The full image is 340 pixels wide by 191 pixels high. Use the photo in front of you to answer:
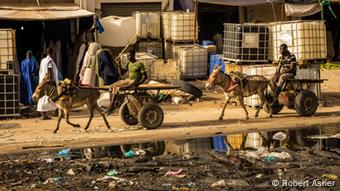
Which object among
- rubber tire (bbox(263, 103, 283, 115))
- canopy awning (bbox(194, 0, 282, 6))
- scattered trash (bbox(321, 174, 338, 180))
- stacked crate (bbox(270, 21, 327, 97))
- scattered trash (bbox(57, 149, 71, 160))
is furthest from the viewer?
canopy awning (bbox(194, 0, 282, 6))

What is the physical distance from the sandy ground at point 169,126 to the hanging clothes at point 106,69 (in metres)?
0.92

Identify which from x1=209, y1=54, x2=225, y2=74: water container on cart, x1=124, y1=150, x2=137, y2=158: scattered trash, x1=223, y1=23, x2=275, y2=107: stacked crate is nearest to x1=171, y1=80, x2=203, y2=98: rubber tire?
x1=223, y1=23, x2=275, y2=107: stacked crate

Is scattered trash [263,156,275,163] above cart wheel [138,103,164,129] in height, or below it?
below

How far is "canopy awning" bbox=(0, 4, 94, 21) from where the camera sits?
20.4 m

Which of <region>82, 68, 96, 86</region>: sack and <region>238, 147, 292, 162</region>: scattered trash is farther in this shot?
<region>82, 68, 96, 86</region>: sack

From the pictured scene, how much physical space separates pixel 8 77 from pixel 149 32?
23.9ft

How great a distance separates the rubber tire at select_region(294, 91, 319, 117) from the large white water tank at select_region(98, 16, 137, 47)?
7531 mm

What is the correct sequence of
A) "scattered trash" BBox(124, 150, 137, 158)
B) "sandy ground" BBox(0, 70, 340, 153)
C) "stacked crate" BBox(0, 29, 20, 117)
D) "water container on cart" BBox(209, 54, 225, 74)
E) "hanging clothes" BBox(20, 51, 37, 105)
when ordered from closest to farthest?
1. "scattered trash" BBox(124, 150, 137, 158)
2. "sandy ground" BBox(0, 70, 340, 153)
3. "stacked crate" BBox(0, 29, 20, 117)
4. "hanging clothes" BBox(20, 51, 37, 105)
5. "water container on cart" BBox(209, 54, 225, 74)

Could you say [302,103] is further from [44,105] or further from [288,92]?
[44,105]

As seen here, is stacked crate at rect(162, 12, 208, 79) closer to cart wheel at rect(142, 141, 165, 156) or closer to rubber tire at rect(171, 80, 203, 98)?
rubber tire at rect(171, 80, 203, 98)

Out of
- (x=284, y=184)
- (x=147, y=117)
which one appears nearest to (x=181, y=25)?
(x=147, y=117)

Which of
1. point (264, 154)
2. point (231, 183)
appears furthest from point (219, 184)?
point (264, 154)

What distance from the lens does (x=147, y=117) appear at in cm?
1599

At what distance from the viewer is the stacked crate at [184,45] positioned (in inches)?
907
